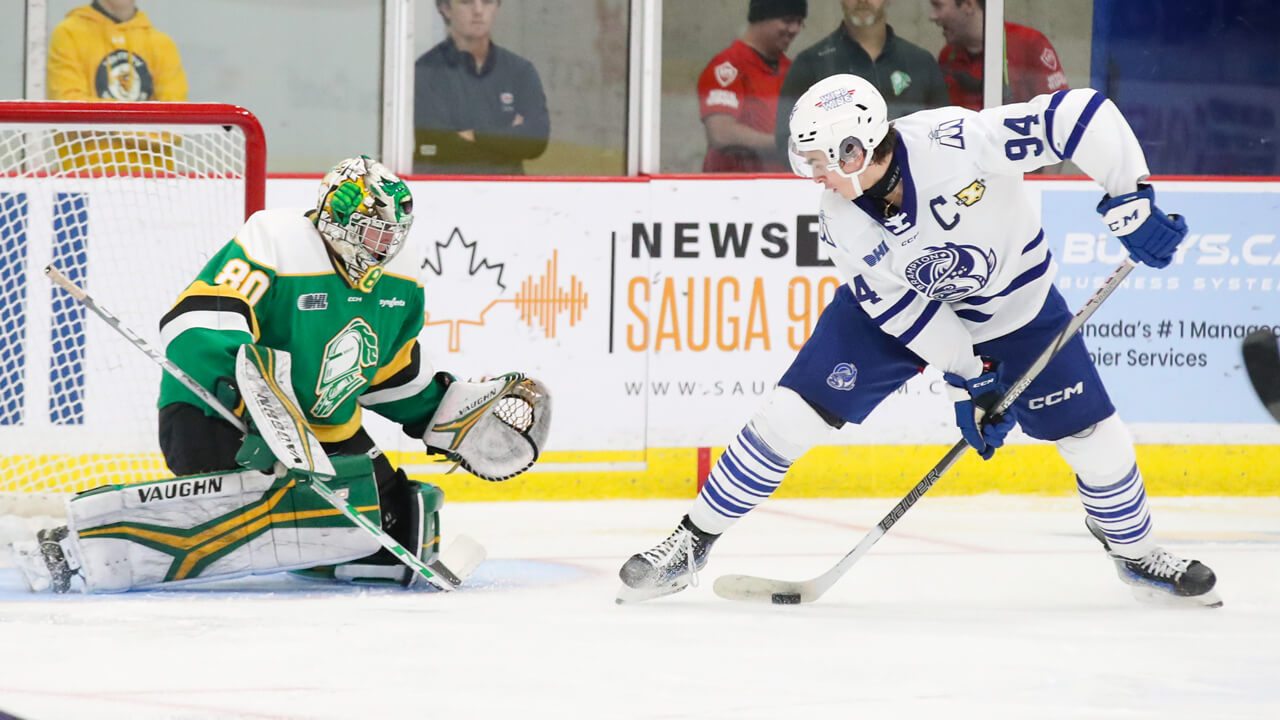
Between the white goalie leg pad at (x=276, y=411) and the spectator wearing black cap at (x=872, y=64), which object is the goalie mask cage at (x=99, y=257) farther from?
the spectator wearing black cap at (x=872, y=64)

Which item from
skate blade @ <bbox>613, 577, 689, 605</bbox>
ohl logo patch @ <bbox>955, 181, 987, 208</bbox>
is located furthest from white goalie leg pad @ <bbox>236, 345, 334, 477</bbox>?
ohl logo patch @ <bbox>955, 181, 987, 208</bbox>

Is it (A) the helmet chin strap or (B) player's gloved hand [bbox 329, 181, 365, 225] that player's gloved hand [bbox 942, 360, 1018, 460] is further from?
(B) player's gloved hand [bbox 329, 181, 365, 225]

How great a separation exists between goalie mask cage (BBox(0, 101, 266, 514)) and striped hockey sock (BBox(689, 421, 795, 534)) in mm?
1209

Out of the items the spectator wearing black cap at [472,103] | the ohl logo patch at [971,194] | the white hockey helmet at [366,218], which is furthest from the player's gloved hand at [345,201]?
the spectator wearing black cap at [472,103]

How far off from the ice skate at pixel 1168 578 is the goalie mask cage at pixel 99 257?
6.21 feet

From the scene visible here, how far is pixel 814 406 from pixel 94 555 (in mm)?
1245

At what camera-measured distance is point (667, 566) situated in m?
2.57

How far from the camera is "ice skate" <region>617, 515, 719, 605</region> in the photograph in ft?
8.37

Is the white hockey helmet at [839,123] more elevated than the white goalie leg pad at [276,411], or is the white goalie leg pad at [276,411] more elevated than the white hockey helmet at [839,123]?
the white hockey helmet at [839,123]

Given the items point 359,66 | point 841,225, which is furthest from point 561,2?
point 841,225

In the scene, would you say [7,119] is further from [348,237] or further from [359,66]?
[359,66]

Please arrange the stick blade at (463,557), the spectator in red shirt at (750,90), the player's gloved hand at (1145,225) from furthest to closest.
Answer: the spectator in red shirt at (750,90), the stick blade at (463,557), the player's gloved hand at (1145,225)

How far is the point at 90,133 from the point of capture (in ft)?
11.8

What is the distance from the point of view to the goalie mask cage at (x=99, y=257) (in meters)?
3.19
